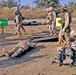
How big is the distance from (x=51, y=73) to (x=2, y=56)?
295 cm

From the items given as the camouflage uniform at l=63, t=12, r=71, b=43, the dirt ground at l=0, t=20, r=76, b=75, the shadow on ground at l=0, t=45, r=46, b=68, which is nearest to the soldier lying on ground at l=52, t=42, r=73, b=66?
the dirt ground at l=0, t=20, r=76, b=75

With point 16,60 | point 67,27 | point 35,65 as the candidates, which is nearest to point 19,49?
point 16,60

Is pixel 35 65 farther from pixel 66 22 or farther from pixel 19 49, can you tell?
pixel 66 22

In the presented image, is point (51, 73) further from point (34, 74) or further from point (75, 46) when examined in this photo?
point (75, 46)

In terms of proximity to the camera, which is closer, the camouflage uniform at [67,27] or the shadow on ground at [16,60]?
the shadow on ground at [16,60]

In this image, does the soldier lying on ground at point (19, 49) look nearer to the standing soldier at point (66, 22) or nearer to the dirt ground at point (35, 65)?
the dirt ground at point (35, 65)

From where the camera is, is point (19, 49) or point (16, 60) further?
point (19, 49)

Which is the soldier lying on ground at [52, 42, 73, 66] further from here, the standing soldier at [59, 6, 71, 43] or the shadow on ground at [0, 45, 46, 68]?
the standing soldier at [59, 6, 71, 43]

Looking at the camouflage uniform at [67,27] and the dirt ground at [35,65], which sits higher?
the camouflage uniform at [67,27]

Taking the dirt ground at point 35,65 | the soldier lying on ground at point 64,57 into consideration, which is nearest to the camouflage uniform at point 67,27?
the dirt ground at point 35,65

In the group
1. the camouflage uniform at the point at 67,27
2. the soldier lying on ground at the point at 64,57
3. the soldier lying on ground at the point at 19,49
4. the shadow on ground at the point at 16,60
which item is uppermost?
the camouflage uniform at the point at 67,27

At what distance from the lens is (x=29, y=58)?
1264cm

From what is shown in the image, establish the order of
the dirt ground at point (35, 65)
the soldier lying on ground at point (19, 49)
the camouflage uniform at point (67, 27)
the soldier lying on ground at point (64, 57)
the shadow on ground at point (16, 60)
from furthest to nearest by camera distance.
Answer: the camouflage uniform at point (67, 27) → the soldier lying on ground at point (19, 49) → the shadow on ground at point (16, 60) → the soldier lying on ground at point (64, 57) → the dirt ground at point (35, 65)

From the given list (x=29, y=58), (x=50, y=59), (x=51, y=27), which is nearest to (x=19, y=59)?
(x=29, y=58)
